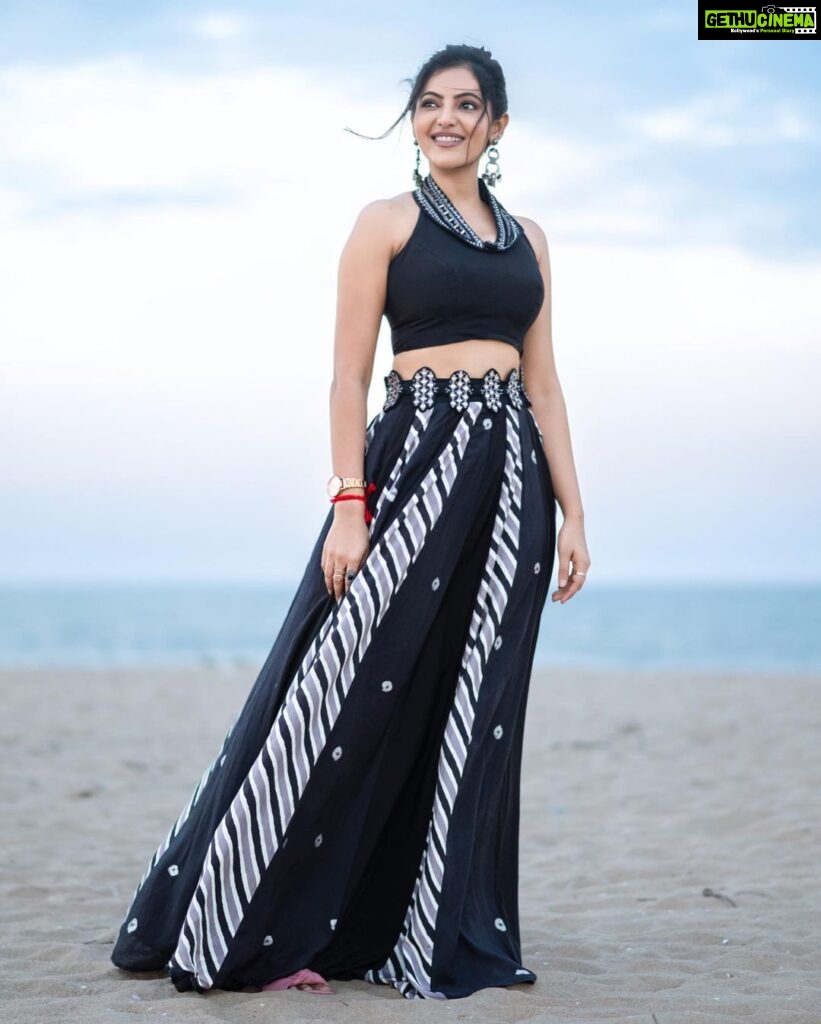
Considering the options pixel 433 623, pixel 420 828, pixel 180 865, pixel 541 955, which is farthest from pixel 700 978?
pixel 180 865

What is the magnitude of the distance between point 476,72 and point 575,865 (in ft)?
10.8

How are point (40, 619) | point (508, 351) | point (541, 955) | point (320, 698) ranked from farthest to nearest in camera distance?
1. point (40, 619)
2. point (541, 955)
3. point (508, 351)
4. point (320, 698)

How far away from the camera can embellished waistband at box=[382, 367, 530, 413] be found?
10.3 feet

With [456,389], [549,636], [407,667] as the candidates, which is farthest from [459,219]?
[549,636]

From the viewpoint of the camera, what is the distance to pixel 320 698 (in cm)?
295

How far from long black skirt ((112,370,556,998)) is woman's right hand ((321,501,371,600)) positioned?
0.04m

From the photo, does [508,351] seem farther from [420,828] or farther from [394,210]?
[420,828]

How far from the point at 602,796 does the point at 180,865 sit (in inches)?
164

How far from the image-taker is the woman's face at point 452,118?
3.15 meters

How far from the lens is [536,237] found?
3.37m

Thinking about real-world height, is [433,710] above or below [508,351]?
Answer: below

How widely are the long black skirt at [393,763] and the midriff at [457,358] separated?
83mm

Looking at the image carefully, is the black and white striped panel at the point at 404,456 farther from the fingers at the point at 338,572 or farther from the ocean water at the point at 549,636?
the ocean water at the point at 549,636

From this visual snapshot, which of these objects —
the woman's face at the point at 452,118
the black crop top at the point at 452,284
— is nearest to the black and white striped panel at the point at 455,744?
the black crop top at the point at 452,284
